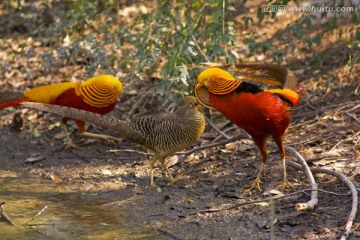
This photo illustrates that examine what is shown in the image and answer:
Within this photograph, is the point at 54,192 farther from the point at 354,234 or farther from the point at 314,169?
the point at 354,234

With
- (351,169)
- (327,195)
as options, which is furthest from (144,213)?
(351,169)

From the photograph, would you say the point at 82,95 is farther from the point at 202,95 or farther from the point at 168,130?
the point at 202,95

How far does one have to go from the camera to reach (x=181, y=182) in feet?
18.5

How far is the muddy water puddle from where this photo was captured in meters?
4.67

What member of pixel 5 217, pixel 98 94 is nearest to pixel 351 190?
pixel 5 217

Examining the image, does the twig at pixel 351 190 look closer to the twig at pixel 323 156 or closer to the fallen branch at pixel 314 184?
the fallen branch at pixel 314 184

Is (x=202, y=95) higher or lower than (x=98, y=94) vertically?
higher

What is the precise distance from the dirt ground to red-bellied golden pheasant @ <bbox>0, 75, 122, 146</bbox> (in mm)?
477

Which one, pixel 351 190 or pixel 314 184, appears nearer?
pixel 351 190

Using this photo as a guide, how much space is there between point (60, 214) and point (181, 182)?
1.09 meters

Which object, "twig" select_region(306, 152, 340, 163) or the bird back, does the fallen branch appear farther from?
the bird back

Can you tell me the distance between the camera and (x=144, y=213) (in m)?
5.05

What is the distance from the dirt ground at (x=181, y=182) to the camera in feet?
15.3

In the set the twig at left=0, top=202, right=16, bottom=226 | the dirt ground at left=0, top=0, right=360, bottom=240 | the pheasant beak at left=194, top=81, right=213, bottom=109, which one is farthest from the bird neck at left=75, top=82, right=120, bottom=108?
the twig at left=0, top=202, right=16, bottom=226
